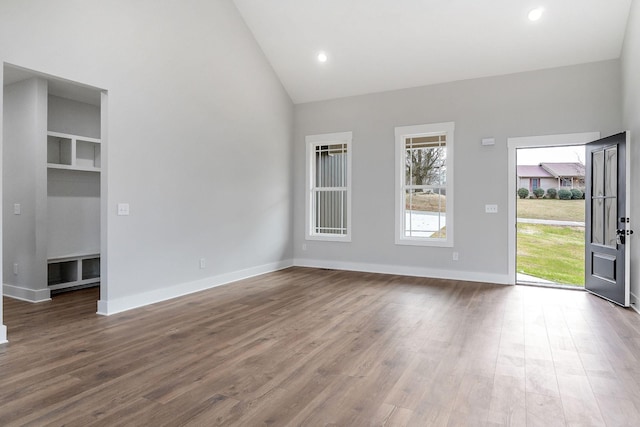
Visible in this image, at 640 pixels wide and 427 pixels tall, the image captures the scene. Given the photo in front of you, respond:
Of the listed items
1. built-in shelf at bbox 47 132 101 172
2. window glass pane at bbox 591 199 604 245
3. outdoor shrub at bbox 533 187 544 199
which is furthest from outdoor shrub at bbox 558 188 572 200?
built-in shelf at bbox 47 132 101 172

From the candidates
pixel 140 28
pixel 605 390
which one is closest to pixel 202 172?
pixel 140 28

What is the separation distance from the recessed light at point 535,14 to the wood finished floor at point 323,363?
3561mm

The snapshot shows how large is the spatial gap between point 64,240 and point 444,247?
559cm

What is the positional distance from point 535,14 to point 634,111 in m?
1.65

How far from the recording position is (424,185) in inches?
255

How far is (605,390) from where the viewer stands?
240 cm

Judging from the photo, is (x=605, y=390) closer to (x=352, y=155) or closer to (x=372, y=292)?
(x=372, y=292)

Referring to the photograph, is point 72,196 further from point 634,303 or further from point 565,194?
point 565,194

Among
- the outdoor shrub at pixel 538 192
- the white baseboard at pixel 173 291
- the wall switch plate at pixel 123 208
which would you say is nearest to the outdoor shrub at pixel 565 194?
the outdoor shrub at pixel 538 192

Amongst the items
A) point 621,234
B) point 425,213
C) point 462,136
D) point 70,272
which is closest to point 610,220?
point 621,234

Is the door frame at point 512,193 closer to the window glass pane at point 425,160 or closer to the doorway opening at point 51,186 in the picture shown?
the window glass pane at point 425,160

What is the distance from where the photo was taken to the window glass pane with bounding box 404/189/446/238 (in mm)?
6375

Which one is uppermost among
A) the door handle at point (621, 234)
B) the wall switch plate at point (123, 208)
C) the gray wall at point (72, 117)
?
the gray wall at point (72, 117)

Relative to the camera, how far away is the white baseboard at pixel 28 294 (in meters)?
4.64
